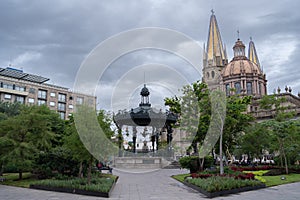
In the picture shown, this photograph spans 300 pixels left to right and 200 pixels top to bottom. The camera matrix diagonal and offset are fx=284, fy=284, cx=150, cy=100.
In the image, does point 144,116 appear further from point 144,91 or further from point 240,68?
point 240,68

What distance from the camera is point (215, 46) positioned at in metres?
106

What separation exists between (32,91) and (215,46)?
66230mm

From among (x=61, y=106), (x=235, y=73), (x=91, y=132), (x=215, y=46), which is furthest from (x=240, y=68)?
(x=91, y=132)

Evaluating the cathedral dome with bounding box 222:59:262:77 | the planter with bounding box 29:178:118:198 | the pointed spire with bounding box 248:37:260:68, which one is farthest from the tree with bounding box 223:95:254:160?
the pointed spire with bounding box 248:37:260:68

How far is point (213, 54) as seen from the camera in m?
105

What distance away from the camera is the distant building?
2648 inches

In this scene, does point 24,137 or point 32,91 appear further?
point 32,91

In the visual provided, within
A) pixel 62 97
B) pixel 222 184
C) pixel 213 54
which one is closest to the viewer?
pixel 222 184

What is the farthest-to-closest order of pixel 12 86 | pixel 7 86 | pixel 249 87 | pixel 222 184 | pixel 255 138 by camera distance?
pixel 249 87, pixel 12 86, pixel 7 86, pixel 255 138, pixel 222 184

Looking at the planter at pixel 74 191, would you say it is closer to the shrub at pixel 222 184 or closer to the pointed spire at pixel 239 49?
the shrub at pixel 222 184

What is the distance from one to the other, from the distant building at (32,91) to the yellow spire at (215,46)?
54484 mm

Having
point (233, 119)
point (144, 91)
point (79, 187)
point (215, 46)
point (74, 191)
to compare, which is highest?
point (215, 46)

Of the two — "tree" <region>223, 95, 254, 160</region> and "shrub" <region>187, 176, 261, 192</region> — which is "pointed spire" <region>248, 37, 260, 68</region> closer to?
"tree" <region>223, 95, 254, 160</region>

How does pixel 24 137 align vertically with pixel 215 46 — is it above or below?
below
